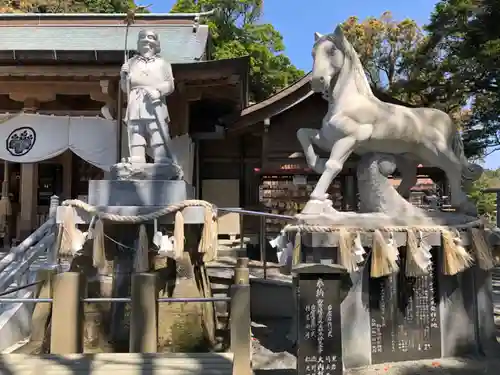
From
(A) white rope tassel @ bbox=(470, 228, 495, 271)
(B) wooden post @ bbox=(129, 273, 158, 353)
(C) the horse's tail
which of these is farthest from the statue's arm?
(A) white rope tassel @ bbox=(470, 228, 495, 271)

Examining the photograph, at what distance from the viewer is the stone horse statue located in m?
4.78

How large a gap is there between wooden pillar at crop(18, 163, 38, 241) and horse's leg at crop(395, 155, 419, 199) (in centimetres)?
992

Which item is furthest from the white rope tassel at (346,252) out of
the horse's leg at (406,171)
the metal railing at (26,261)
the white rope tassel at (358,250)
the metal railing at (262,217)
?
the metal railing at (26,261)

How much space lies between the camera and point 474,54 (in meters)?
11.6

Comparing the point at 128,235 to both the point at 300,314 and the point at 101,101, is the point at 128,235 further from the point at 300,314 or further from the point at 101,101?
the point at 101,101

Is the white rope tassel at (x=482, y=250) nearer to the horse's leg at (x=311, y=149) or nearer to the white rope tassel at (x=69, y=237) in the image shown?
the horse's leg at (x=311, y=149)

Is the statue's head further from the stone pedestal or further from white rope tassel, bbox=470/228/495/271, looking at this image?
white rope tassel, bbox=470/228/495/271

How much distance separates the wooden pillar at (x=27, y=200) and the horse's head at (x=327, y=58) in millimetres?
9499

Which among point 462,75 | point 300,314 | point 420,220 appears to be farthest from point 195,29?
point 300,314

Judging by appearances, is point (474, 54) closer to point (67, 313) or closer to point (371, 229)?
point (371, 229)

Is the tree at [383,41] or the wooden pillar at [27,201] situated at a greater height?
the tree at [383,41]

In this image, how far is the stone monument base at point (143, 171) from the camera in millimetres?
5465

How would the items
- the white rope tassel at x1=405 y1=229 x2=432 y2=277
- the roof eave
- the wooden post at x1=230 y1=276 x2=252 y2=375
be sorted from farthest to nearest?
the roof eave
the white rope tassel at x1=405 y1=229 x2=432 y2=277
the wooden post at x1=230 y1=276 x2=252 y2=375

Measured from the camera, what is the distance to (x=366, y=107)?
4.84 m
